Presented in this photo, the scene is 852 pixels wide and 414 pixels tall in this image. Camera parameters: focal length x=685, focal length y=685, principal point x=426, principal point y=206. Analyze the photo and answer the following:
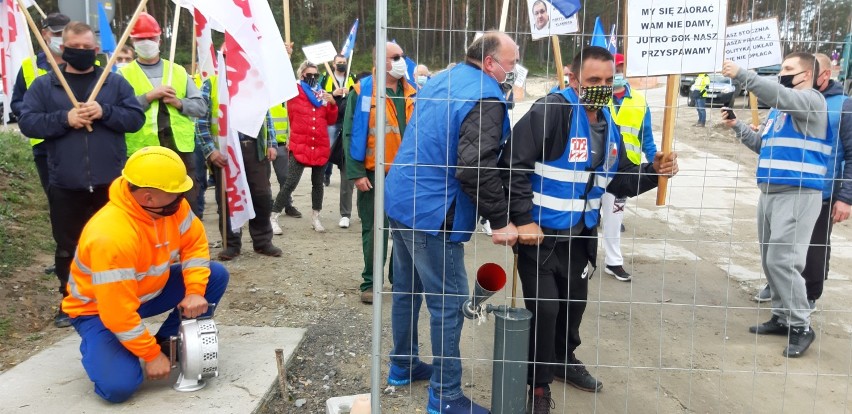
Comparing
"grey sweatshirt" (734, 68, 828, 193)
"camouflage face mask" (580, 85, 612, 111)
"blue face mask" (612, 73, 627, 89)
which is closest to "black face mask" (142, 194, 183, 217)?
"camouflage face mask" (580, 85, 612, 111)

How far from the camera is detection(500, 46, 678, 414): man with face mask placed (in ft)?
10.6

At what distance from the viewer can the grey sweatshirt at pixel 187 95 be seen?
5398 mm

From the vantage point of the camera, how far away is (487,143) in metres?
3.13

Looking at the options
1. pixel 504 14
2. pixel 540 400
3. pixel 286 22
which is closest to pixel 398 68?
pixel 286 22

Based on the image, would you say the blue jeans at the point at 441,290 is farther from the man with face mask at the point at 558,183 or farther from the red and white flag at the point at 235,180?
the red and white flag at the point at 235,180

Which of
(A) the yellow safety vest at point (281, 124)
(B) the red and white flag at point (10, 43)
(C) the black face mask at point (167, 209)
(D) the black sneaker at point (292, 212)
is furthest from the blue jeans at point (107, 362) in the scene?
(D) the black sneaker at point (292, 212)

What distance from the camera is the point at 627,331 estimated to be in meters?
4.91

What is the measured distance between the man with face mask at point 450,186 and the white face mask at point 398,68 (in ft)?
4.97

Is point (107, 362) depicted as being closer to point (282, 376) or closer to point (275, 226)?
point (282, 376)

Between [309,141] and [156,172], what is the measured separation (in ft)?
13.5

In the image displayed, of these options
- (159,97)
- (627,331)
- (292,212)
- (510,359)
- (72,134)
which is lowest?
(627,331)

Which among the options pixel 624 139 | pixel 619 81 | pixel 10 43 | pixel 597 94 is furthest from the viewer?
pixel 10 43

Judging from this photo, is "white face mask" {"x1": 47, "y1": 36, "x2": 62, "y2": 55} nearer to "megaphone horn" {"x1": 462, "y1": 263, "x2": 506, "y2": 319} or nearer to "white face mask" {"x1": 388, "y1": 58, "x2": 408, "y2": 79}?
"white face mask" {"x1": 388, "y1": 58, "x2": 408, "y2": 79}

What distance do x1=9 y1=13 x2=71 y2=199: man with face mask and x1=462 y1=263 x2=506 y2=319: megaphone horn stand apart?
349 cm
